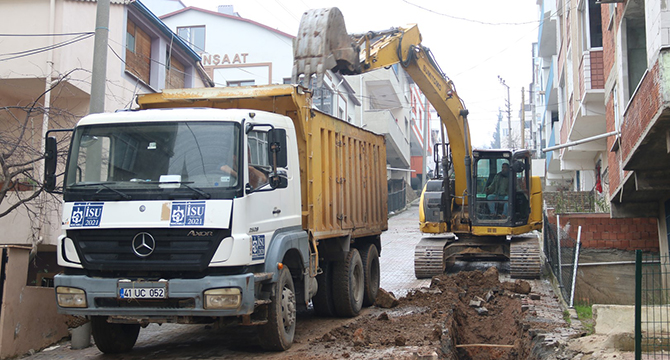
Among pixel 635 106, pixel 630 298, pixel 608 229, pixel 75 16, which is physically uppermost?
pixel 75 16

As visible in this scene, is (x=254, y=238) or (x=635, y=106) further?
(x=635, y=106)

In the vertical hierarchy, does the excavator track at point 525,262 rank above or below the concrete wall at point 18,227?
below

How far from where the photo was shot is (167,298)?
6285 millimetres

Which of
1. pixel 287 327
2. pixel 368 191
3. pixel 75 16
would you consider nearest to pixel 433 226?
pixel 368 191

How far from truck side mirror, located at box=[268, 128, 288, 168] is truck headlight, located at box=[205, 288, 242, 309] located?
1467 millimetres

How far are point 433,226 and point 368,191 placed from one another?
173 inches

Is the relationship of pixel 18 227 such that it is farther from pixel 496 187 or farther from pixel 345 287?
pixel 496 187

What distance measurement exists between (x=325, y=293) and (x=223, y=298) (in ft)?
11.3

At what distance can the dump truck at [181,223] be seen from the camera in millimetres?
6289

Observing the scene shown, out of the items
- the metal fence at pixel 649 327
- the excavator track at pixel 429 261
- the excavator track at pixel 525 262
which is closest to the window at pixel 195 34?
the excavator track at pixel 429 261

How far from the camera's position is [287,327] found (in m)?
7.22

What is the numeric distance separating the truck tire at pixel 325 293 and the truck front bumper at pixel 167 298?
3016 millimetres

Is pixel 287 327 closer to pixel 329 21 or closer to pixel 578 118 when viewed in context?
pixel 329 21

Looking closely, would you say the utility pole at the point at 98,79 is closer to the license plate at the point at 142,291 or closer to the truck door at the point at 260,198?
the license plate at the point at 142,291
